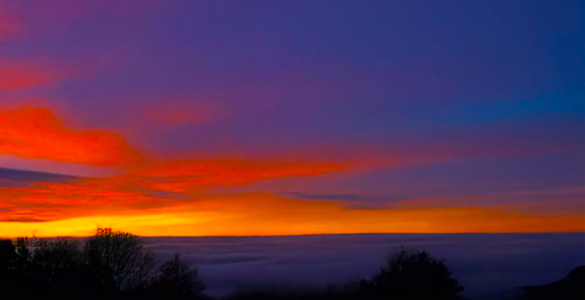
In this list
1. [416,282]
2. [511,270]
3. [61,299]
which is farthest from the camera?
[511,270]

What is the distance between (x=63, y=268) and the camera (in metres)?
40.9

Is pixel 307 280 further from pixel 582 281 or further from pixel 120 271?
pixel 582 281

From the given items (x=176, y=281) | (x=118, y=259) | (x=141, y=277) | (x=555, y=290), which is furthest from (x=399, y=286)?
(x=118, y=259)

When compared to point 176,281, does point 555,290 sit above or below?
below

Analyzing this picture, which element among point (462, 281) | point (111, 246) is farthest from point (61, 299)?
point (462, 281)

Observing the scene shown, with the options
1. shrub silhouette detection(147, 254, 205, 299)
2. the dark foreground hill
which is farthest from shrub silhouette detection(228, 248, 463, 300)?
shrub silhouette detection(147, 254, 205, 299)

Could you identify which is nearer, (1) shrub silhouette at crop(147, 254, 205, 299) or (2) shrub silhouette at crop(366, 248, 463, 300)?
(1) shrub silhouette at crop(147, 254, 205, 299)

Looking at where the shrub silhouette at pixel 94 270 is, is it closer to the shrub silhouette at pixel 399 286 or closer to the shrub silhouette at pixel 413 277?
the shrub silhouette at pixel 399 286

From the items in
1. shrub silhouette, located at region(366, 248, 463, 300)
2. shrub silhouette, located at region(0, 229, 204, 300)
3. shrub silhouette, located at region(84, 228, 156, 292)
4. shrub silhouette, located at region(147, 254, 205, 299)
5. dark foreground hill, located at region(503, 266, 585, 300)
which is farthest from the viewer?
shrub silhouette, located at region(84, 228, 156, 292)

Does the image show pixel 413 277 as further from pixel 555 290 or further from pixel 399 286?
pixel 555 290

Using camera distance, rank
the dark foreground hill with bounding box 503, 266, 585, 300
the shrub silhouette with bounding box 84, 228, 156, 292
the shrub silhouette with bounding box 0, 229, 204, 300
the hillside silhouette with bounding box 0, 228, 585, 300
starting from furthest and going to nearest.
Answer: the shrub silhouette with bounding box 84, 228, 156, 292 → the dark foreground hill with bounding box 503, 266, 585, 300 → the shrub silhouette with bounding box 0, 229, 204, 300 → the hillside silhouette with bounding box 0, 228, 585, 300

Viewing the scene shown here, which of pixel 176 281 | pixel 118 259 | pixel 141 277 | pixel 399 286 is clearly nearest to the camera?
pixel 399 286

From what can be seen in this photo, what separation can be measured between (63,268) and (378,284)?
21626 millimetres

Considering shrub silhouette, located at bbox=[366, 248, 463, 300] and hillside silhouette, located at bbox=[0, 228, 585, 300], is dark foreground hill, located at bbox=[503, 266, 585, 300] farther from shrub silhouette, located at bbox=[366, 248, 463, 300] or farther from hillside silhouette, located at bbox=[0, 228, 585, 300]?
shrub silhouette, located at bbox=[366, 248, 463, 300]
